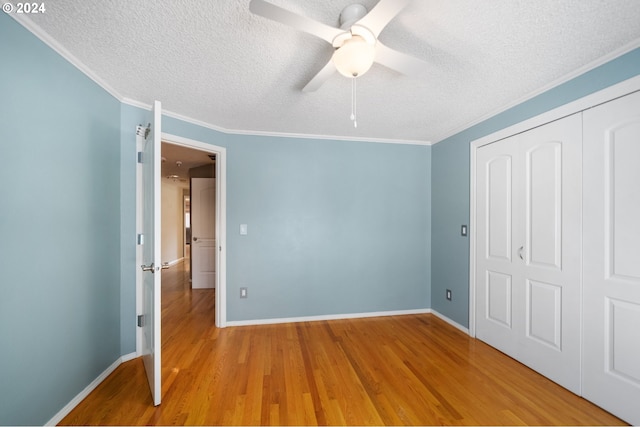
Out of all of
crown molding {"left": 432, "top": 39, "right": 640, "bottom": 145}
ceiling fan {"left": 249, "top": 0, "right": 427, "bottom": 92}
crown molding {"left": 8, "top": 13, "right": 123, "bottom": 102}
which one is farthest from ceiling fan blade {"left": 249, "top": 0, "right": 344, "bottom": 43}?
crown molding {"left": 432, "top": 39, "right": 640, "bottom": 145}

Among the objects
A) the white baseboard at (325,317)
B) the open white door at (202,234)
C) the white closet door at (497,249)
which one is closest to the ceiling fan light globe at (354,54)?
the white closet door at (497,249)

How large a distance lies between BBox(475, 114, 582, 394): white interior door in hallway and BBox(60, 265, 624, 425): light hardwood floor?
0.75ft

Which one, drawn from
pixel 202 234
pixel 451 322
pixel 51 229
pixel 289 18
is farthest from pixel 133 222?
pixel 451 322

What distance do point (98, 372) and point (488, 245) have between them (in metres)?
3.62

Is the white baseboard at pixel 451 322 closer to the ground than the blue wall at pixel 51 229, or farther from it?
closer to the ground

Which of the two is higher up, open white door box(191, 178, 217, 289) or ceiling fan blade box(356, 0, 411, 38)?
ceiling fan blade box(356, 0, 411, 38)

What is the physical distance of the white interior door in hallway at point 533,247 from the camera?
74.2 inches

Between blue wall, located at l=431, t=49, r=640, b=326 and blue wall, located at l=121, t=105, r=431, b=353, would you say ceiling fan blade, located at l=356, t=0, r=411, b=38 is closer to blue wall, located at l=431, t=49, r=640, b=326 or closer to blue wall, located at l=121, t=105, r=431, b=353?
blue wall, located at l=431, t=49, r=640, b=326

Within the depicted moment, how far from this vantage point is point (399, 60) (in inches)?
54.4

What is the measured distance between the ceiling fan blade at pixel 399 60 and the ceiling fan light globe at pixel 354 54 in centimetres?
12

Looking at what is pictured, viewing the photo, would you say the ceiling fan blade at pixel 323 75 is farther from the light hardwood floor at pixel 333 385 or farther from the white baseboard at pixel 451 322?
the white baseboard at pixel 451 322

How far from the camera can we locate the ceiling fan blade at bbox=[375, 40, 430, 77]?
4.30ft

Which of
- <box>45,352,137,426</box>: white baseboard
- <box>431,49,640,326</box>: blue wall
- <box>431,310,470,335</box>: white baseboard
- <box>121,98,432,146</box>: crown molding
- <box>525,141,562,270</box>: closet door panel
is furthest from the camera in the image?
<box>431,310,470,335</box>: white baseboard

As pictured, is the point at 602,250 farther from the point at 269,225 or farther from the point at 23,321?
the point at 23,321
